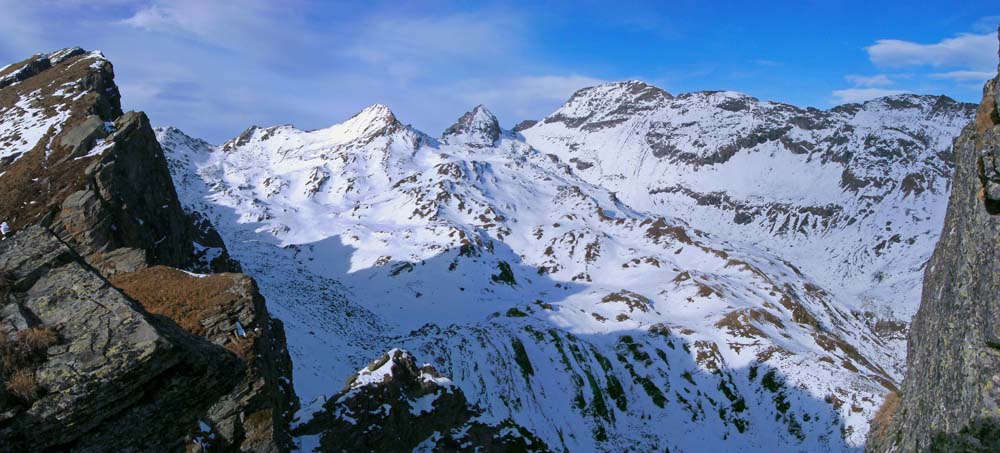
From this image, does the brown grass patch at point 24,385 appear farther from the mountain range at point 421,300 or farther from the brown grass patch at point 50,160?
the brown grass patch at point 50,160

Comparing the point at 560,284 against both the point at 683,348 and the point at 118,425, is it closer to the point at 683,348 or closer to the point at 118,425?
the point at 683,348

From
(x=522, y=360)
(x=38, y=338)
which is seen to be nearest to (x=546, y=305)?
(x=522, y=360)

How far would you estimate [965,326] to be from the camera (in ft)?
36.3

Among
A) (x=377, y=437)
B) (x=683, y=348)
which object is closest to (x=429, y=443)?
(x=377, y=437)

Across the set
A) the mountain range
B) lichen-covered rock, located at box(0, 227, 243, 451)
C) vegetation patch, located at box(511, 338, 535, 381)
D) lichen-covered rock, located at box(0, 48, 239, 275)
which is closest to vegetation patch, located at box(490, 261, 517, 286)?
the mountain range

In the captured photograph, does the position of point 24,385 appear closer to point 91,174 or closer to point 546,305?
point 91,174

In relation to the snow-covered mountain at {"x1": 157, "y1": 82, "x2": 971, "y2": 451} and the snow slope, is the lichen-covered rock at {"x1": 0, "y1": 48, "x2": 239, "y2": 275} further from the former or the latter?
the snow slope

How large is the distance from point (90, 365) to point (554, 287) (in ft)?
314

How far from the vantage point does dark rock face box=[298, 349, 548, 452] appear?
27594 millimetres

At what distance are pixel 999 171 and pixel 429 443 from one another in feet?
87.5

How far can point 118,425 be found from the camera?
33.1 feet

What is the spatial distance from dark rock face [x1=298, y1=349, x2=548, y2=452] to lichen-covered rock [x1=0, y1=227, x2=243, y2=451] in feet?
55.2

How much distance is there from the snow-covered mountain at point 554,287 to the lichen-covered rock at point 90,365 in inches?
656

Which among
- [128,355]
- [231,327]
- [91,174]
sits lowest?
[231,327]
